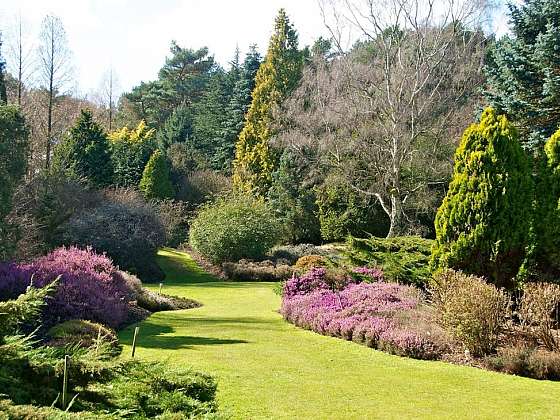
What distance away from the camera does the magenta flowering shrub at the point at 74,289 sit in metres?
11.4

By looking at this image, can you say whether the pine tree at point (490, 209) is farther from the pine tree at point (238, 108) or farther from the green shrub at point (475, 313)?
the pine tree at point (238, 108)

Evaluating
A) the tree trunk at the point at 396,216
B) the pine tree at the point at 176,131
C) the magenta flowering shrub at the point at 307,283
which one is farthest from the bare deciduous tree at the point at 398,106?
the pine tree at the point at 176,131

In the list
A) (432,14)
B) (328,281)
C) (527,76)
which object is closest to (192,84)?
(432,14)

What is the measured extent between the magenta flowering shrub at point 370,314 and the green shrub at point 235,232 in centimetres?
1279

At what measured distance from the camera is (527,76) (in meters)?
20.2

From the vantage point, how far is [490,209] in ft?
38.1

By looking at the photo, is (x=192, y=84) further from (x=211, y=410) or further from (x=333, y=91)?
(x=211, y=410)

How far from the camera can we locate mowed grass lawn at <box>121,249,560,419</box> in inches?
275

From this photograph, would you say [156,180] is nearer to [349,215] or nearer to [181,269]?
[181,269]

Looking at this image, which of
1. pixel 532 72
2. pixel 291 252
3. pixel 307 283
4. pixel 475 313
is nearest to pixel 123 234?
pixel 291 252

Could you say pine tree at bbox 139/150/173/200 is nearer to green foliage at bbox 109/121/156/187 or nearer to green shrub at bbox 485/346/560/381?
green foliage at bbox 109/121/156/187

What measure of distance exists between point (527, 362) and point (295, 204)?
25544 mm

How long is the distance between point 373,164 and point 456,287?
1794cm

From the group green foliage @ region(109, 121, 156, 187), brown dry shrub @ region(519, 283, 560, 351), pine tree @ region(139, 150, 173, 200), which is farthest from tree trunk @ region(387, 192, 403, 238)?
green foliage @ region(109, 121, 156, 187)
